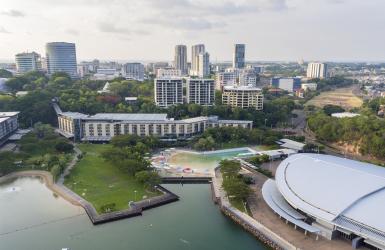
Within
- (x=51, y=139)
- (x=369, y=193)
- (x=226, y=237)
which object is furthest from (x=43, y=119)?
(x=369, y=193)

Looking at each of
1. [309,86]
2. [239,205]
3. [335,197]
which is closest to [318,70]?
[309,86]

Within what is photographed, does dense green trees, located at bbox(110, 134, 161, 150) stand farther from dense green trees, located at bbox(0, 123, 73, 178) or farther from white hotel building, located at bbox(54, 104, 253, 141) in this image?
dense green trees, located at bbox(0, 123, 73, 178)

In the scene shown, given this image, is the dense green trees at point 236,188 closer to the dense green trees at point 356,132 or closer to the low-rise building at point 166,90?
the dense green trees at point 356,132

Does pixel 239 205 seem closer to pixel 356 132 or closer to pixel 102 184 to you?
pixel 102 184

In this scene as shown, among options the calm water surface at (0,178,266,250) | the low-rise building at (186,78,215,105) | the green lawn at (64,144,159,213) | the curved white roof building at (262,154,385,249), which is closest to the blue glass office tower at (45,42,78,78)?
the low-rise building at (186,78,215,105)

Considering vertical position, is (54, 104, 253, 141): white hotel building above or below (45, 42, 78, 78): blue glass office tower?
below

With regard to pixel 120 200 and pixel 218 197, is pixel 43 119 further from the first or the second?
pixel 218 197

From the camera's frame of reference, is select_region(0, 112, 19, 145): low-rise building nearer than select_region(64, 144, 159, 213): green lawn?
No
